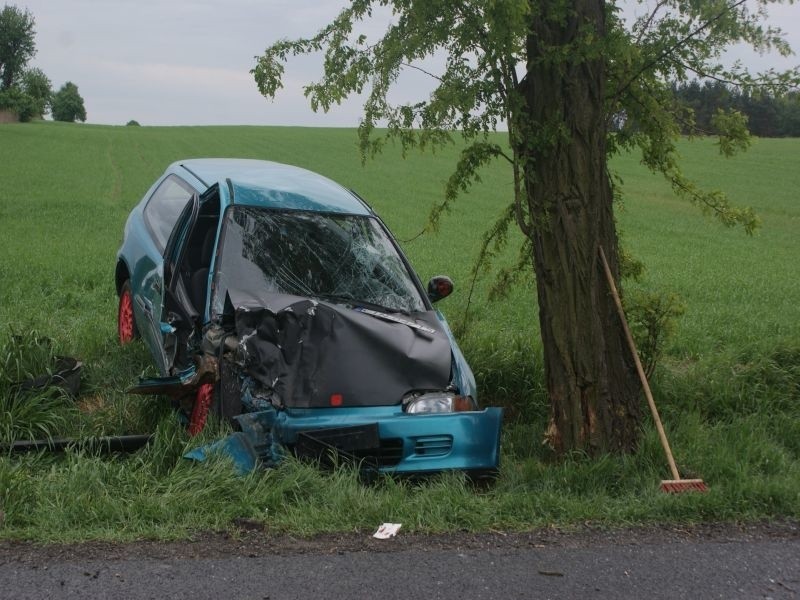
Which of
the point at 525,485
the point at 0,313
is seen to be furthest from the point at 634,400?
the point at 0,313

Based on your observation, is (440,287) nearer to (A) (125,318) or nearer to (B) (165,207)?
(B) (165,207)

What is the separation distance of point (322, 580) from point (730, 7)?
13.8 ft

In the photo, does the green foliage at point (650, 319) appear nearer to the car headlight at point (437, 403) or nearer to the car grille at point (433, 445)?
the car headlight at point (437, 403)

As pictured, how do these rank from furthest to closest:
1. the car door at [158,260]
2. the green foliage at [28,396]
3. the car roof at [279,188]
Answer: the car roof at [279,188]
the car door at [158,260]
the green foliage at [28,396]

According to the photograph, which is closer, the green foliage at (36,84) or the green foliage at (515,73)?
the green foliage at (515,73)

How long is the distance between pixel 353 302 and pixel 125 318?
2.89m

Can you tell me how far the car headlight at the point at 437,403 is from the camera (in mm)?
5023

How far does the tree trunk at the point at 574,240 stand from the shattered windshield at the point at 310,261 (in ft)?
3.45

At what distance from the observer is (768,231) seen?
80.7 ft

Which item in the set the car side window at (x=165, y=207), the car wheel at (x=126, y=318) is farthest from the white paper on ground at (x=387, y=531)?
the car wheel at (x=126, y=318)

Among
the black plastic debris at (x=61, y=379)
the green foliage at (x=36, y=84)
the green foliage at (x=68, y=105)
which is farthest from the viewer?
the green foliage at (x=68, y=105)

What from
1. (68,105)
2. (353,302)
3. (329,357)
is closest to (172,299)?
(353,302)

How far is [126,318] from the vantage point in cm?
775

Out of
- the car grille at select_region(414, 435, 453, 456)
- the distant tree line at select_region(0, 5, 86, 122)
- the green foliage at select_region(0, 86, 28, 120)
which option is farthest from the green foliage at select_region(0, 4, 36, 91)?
the car grille at select_region(414, 435, 453, 456)
